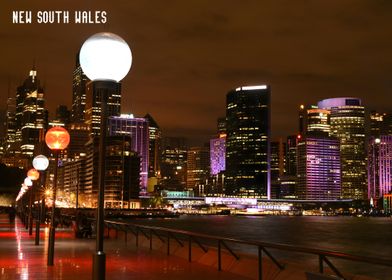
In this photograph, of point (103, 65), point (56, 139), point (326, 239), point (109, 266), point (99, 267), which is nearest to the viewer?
point (99, 267)

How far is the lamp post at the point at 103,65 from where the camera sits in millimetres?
8320

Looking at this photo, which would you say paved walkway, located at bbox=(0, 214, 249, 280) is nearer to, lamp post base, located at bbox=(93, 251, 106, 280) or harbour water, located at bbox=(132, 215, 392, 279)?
lamp post base, located at bbox=(93, 251, 106, 280)

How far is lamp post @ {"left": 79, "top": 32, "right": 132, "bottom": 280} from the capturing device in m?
8.32

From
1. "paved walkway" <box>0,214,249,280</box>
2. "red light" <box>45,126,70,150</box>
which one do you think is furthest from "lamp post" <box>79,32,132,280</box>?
"red light" <box>45,126,70,150</box>

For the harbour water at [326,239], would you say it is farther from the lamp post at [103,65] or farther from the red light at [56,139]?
the lamp post at [103,65]

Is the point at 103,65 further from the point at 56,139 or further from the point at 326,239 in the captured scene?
the point at 326,239

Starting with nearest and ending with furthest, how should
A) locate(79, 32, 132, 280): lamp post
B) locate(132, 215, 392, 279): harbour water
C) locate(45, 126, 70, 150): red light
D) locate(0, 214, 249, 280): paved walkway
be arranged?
locate(79, 32, 132, 280): lamp post → locate(0, 214, 249, 280): paved walkway → locate(45, 126, 70, 150): red light → locate(132, 215, 392, 279): harbour water

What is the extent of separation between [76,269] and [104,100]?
7.73 m

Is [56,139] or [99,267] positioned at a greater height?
[56,139]

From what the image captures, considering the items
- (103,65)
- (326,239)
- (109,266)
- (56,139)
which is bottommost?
(326,239)

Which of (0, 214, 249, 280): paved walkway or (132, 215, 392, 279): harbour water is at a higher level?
(0, 214, 249, 280): paved walkway

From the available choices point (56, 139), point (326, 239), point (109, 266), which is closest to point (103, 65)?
point (109, 266)

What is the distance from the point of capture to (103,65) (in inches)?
329

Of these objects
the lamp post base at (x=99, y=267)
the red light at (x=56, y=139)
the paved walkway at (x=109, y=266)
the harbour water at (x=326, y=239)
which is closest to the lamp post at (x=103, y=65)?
the lamp post base at (x=99, y=267)
